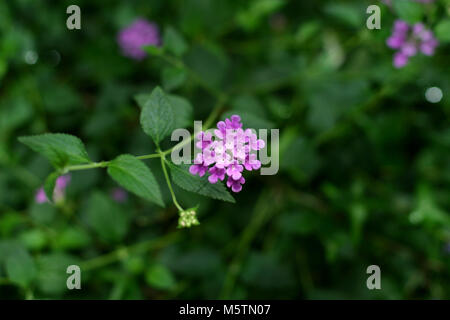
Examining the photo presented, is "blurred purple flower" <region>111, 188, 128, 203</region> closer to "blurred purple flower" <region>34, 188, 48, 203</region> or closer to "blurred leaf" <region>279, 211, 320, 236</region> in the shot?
"blurred purple flower" <region>34, 188, 48, 203</region>

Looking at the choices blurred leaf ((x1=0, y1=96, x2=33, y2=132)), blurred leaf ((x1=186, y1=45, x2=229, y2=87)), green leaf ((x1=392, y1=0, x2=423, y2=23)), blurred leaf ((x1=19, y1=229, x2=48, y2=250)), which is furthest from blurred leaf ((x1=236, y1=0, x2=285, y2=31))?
blurred leaf ((x1=19, y1=229, x2=48, y2=250))

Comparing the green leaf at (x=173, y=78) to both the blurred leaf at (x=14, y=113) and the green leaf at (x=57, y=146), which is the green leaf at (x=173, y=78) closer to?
the green leaf at (x=57, y=146)

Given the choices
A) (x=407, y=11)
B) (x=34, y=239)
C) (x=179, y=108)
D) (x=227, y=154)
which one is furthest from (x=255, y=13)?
(x=34, y=239)

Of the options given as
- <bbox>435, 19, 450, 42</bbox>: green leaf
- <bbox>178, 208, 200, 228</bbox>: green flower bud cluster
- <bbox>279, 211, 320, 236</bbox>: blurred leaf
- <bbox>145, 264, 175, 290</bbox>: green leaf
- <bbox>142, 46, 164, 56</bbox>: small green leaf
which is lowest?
<bbox>145, 264, 175, 290</bbox>: green leaf

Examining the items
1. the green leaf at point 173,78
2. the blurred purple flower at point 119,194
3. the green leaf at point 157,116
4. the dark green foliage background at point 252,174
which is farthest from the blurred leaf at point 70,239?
the green leaf at point 157,116

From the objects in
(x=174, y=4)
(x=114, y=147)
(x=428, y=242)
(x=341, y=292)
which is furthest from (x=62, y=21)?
→ (x=428, y=242)

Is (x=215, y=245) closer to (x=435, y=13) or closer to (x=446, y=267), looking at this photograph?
(x=446, y=267)
